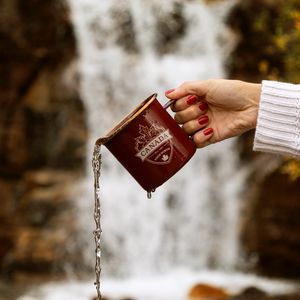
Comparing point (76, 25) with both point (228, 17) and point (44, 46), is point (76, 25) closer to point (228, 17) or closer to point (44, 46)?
point (44, 46)

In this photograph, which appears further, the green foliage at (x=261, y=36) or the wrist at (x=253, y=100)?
the green foliage at (x=261, y=36)

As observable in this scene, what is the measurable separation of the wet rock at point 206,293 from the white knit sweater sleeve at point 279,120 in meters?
2.69

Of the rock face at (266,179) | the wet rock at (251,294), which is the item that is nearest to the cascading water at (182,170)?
the rock face at (266,179)

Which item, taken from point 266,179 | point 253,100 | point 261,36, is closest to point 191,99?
point 253,100

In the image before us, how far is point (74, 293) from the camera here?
479 cm

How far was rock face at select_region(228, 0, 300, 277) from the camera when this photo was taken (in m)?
5.46

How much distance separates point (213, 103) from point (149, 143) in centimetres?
28

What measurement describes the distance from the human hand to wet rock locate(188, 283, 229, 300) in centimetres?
259

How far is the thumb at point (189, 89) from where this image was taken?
2.04 meters

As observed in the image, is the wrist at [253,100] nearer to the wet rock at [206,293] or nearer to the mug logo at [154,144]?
the mug logo at [154,144]

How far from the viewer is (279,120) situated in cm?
192

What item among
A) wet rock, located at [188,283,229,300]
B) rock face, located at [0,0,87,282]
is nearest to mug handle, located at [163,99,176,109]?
wet rock, located at [188,283,229,300]

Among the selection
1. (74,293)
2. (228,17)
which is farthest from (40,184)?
(228,17)

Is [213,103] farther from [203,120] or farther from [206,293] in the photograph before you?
[206,293]
